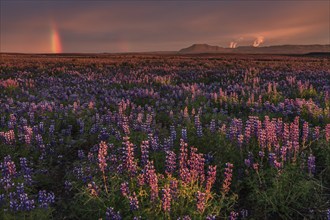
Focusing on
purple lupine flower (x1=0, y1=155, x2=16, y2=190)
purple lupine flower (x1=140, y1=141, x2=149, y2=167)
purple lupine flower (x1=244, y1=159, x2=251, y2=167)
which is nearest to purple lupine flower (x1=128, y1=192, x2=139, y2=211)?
purple lupine flower (x1=140, y1=141, x2=149, y2=167)

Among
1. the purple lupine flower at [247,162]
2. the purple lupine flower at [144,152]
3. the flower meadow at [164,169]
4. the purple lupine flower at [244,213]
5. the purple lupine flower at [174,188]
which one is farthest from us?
the purple lupine flower at [247,162]

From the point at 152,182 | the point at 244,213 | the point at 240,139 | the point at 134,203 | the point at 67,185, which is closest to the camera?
the point at 134,203

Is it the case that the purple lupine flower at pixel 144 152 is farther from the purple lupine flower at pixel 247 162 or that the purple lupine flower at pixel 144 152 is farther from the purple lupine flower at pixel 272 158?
the purple lupine flower at pixel 272 158

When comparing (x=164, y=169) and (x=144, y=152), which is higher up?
(x=144, y=152)

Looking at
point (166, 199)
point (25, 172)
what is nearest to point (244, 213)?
point (166, 199)

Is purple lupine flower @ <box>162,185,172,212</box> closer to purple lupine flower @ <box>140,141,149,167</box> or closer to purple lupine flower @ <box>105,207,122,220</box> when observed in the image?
purple lupine flower @ <box>105,207,122,220</box>

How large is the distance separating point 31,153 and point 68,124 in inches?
62.3

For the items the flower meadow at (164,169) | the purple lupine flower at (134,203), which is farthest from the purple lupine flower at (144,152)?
the purple lupine flower at (134,203)

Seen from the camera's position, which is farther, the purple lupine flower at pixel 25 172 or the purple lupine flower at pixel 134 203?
the purple lupine flower at pixel 25 172

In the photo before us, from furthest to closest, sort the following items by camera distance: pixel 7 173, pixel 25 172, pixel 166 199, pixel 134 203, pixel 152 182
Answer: pixel 25 172, pixel 7 173, pixel 152 182, pixel 134 203, pixel 166 199

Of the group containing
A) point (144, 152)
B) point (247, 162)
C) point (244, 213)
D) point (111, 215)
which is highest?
point (144, 152)

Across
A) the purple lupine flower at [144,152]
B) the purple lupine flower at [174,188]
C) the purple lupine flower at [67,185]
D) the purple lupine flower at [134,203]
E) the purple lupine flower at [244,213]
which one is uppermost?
the purple lupine flower at [144,152]

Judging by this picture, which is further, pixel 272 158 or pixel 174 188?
pixel 272 158

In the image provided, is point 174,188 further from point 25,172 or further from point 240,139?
point 25,172
